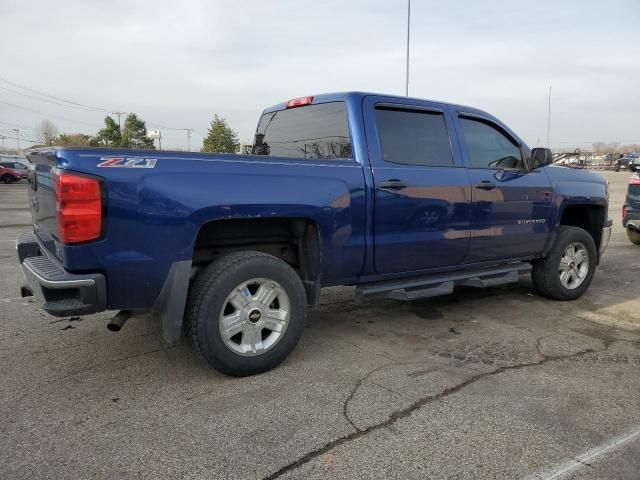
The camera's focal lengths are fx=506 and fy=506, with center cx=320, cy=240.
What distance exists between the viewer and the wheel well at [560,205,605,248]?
5891 millimetres

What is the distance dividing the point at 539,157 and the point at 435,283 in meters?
1.78

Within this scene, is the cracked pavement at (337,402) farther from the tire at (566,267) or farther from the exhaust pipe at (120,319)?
the tire at (566,267)

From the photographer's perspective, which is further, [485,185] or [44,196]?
[485,185]

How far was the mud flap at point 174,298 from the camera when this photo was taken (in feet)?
10.2

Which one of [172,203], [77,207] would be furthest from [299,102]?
[77,207]

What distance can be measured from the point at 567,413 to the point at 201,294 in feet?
7.67

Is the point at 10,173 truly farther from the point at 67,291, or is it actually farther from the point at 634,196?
the point at 67,291

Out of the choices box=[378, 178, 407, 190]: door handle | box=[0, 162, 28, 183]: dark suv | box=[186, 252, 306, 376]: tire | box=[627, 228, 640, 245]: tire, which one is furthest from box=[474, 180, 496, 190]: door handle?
box=[0, 162, 28, 183]: dark suv

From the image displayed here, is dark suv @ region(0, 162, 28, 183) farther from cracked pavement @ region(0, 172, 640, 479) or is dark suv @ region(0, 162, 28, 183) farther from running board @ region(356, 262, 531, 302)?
running board @ region(356, 262, 531, 302)

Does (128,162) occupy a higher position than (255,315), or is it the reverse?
(128,162)

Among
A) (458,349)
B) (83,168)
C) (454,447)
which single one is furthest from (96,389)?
(458,349)

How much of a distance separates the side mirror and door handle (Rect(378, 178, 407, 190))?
1823 millimetres

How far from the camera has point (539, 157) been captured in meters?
5.02

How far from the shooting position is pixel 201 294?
10.5 ft
